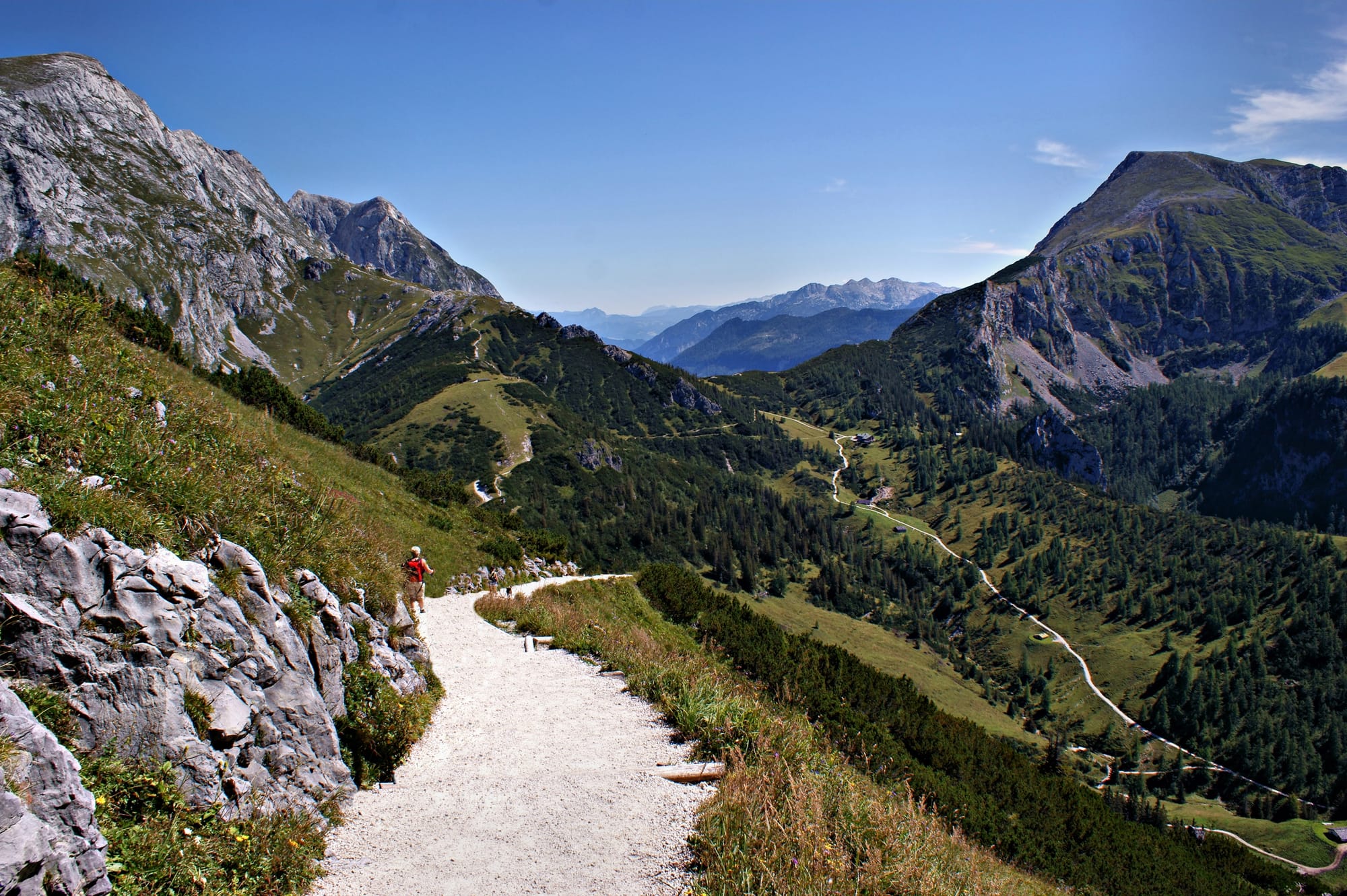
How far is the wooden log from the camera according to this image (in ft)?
33.2

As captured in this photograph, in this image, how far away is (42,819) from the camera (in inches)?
205

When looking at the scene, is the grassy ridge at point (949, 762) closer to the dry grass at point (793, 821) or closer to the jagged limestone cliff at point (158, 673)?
the dry grass at point (793, 821)

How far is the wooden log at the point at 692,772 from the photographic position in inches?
399

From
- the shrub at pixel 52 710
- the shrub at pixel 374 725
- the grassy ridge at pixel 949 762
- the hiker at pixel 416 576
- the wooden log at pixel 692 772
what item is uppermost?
the shrub at pixel 52 710

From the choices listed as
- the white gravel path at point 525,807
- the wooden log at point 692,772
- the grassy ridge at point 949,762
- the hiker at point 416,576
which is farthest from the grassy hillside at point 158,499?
the grassy ridge at point 949,762

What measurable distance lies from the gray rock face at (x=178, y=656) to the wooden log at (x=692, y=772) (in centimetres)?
460

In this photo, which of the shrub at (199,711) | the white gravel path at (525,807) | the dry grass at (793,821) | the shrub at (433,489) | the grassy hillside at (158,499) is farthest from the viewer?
the shrub at (433,489)

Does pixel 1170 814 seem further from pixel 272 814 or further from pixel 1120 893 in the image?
pixel 272 814

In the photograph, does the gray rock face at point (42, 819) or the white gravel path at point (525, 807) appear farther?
the white gravel path at point (525, 807)

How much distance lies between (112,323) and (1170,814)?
137614mm

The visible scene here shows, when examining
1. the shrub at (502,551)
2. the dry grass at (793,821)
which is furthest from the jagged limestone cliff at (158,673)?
the shrub at (502,551)

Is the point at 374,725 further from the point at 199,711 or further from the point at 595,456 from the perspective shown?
the point at 595,456

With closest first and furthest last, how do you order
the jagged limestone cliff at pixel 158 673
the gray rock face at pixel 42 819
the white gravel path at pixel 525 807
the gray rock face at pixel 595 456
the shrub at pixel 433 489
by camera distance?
the gray rock face at pixel 42 819, the jagged limestone cliff at pixel 158 673, the white gravel path at pixel 525 807, the shrub at pixel 433 489, the gray rock face at pixel 595 456

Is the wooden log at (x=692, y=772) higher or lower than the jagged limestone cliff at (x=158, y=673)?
lower
